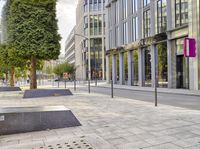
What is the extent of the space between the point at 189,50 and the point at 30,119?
1664 centimetres

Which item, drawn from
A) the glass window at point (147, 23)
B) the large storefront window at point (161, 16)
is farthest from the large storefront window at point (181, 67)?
the glass window at point (147, 23)

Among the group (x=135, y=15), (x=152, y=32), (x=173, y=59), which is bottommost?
(x=173, y=59)

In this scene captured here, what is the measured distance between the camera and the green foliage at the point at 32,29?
68.4ft

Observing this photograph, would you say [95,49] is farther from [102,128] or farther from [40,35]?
[102,128]

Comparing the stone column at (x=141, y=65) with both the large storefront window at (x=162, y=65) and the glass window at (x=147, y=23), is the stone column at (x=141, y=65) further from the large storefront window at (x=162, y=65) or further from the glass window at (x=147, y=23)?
the large storefront window at (x=162, y=65)

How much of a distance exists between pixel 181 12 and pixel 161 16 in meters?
3.85

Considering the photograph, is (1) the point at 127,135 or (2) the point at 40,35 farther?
(2) the point at 40,35

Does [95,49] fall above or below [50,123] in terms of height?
above

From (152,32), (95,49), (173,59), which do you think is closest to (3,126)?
(173,59)

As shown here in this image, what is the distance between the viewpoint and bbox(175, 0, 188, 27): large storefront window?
27.3 metres

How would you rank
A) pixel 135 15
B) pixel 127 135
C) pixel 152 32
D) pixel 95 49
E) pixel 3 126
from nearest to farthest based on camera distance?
pixel 127 135, pixel 3 126, pixel 152 32, pixel 135 15, pixel 95 49

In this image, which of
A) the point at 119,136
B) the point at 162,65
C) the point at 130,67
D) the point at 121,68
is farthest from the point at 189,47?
the point at 121,68

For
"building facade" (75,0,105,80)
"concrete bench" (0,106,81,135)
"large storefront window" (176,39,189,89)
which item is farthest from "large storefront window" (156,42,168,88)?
"building facade" (75,0,105,80)

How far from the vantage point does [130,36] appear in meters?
40.2
